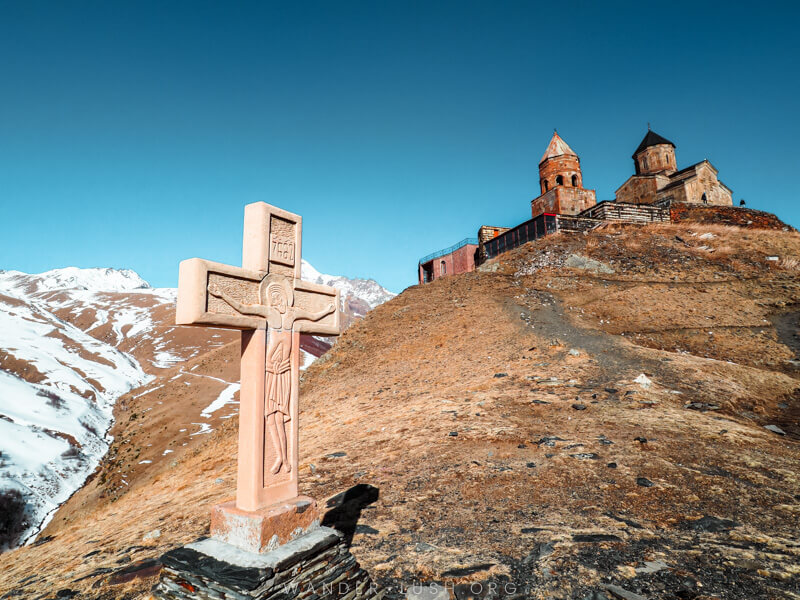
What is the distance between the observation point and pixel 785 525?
15.8ft

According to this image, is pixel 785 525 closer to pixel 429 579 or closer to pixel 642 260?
pixel 429 579

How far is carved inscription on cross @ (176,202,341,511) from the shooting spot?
151 inches

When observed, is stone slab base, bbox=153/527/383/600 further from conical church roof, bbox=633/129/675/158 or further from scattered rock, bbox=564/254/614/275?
conical church roof, bbox=633/129/675/158

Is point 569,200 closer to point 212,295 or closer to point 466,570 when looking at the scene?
point 466,570

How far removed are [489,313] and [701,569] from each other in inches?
636

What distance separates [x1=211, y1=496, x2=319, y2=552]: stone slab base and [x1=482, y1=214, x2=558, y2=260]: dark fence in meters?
29.5

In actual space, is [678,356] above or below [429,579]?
above

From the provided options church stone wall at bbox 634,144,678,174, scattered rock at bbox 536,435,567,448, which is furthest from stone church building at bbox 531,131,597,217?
scattered rock at bbox 536,435,567,448

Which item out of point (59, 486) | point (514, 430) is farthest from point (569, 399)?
point (59, 486)

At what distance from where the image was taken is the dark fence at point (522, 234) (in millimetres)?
30828

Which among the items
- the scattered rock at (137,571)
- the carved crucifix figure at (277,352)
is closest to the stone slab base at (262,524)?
the carved crucifix figure at (277,352)

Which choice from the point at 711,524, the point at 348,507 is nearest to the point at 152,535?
the point at 348,507

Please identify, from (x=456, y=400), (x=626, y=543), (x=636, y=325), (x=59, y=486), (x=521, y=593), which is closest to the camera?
(x=521, y=593)

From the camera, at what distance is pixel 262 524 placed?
12.1ft
